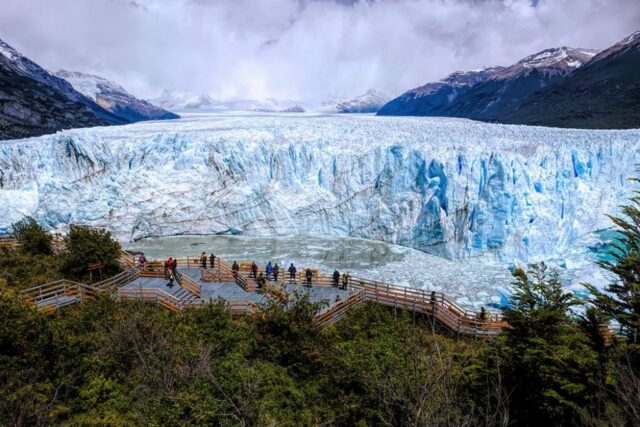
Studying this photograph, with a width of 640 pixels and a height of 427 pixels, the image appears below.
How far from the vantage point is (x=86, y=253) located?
44.5 ft

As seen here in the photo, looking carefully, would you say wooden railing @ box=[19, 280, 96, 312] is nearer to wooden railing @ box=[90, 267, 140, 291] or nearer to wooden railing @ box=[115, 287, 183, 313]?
wooden railing @ box=[90, 267, 140, 291]

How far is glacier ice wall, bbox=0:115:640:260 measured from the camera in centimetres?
1802

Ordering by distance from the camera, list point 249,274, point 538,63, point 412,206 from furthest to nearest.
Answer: point 538,63 < point 412,206 < point 249,274

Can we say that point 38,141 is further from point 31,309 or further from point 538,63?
point 538,63

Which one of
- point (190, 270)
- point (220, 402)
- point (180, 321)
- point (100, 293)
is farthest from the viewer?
point (190, 270)

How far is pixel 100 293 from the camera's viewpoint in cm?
1105

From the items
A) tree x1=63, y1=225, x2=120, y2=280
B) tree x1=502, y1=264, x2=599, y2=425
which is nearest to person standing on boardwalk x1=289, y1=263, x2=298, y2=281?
tree x1=63, y1=225, x2=120, y2=280

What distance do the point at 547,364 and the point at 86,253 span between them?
Result: 13.4 metres

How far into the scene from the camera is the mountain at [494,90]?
85250 mm

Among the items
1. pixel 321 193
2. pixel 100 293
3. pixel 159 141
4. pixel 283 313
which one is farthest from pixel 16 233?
pixel 283 313

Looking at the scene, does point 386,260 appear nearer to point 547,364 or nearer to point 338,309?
point 338,309

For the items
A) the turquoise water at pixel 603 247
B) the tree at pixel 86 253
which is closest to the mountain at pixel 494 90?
the turquoise water at pixel 603 247

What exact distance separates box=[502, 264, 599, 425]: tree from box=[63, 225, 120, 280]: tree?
1247 centimetres

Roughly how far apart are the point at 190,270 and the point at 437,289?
8910 millimetres
